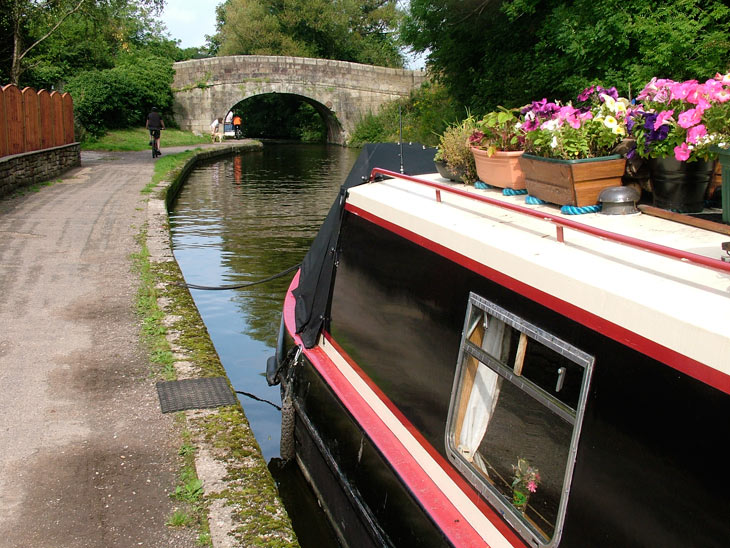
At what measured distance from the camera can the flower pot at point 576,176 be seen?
258cm

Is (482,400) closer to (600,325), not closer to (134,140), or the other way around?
(600,325)

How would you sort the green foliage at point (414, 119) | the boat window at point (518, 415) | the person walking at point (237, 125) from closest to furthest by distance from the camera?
the boat window at point (518, 415) → the green foliage at point (414, 119) → the person walking at point (237, 125)

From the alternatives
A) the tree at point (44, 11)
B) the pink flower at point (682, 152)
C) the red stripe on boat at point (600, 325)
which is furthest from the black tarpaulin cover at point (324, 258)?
the tree at point (44, 11)

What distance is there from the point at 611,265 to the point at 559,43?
11547 mm

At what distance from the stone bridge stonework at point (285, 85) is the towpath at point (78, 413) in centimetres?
2634

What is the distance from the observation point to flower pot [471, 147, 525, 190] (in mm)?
3072

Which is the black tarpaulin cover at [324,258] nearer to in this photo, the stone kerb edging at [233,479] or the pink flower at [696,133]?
the stone kerb edging at [233,479]

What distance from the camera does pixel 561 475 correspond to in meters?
2.01

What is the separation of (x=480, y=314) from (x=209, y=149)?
2291 centimetres

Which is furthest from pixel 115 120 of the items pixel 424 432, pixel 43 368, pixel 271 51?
pixel 424 432

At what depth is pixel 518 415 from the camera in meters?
2.16

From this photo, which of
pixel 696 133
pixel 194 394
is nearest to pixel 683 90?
pixel 696 133

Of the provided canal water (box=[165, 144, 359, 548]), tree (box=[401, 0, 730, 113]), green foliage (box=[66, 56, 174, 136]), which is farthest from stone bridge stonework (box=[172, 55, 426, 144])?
tree (box=[401, 0, 730, 113])

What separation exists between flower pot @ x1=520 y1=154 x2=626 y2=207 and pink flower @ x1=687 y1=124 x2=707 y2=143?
1.15ft
